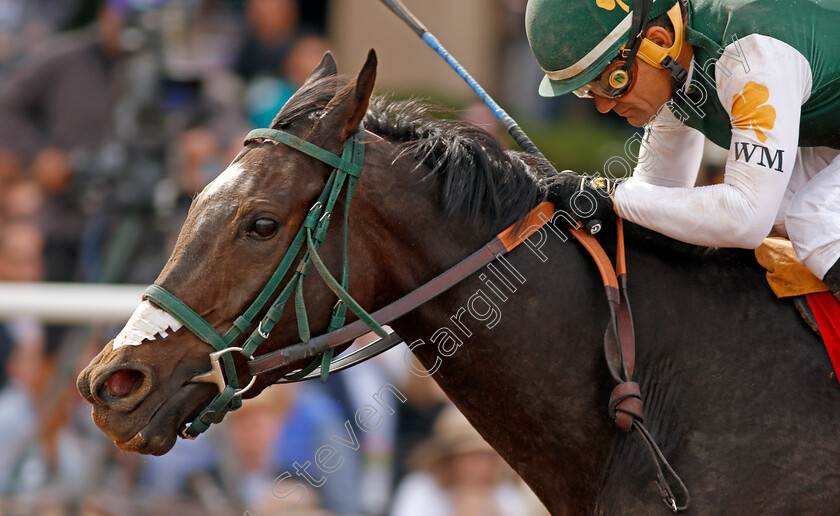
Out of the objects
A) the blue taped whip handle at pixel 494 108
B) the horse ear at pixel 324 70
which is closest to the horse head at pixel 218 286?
the horse ear at pixel 324 70

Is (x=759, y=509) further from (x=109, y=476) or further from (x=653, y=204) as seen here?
(x=109, y=476)

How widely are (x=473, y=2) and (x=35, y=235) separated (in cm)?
519

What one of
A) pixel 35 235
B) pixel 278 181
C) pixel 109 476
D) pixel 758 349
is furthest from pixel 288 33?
pixel 758 349

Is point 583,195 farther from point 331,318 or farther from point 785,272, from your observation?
point 331,318

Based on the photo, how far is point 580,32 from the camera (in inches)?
109

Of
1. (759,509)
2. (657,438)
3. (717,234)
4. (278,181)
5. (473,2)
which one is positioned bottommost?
(473,2)

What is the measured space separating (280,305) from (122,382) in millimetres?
482

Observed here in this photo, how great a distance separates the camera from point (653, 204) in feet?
8.89

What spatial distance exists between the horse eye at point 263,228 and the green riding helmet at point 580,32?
37.6 inches

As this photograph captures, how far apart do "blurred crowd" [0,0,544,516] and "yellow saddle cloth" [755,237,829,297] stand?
2571 millimetres

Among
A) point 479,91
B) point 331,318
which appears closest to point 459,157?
point 479,91

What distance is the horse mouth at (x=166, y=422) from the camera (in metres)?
2.60

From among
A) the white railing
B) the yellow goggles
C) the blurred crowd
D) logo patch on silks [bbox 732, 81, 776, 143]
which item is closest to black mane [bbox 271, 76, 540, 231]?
the yellow goggles

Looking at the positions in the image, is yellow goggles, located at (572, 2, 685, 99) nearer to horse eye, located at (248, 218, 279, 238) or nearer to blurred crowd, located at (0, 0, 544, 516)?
horse eye, located at (248, 218, 279, 238)
